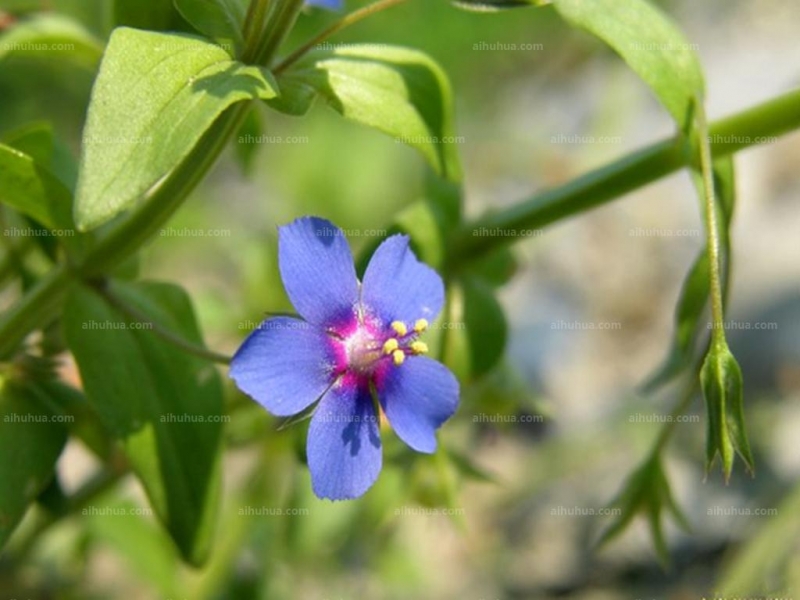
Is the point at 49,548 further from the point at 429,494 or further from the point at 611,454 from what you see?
the point at 611,454

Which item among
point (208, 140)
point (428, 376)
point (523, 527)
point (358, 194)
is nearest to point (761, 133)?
point (428, 376)

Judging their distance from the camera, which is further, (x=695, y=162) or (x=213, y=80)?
(x=695, y=162)

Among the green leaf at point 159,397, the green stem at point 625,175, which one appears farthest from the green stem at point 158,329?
the green stem at point 625,175

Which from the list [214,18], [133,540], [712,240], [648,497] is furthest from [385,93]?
[133,540]

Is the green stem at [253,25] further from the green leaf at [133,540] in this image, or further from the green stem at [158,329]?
the green leaf at [133,540]

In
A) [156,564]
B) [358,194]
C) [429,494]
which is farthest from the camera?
[358,194]

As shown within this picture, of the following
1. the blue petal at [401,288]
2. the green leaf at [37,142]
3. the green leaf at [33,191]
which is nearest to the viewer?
the blue petal at [401,288]

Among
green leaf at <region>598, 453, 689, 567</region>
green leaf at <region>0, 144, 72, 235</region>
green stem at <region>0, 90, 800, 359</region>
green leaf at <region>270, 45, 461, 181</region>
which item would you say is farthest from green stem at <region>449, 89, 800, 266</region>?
green leaf at <region>0, 144, 72, 235</region>
